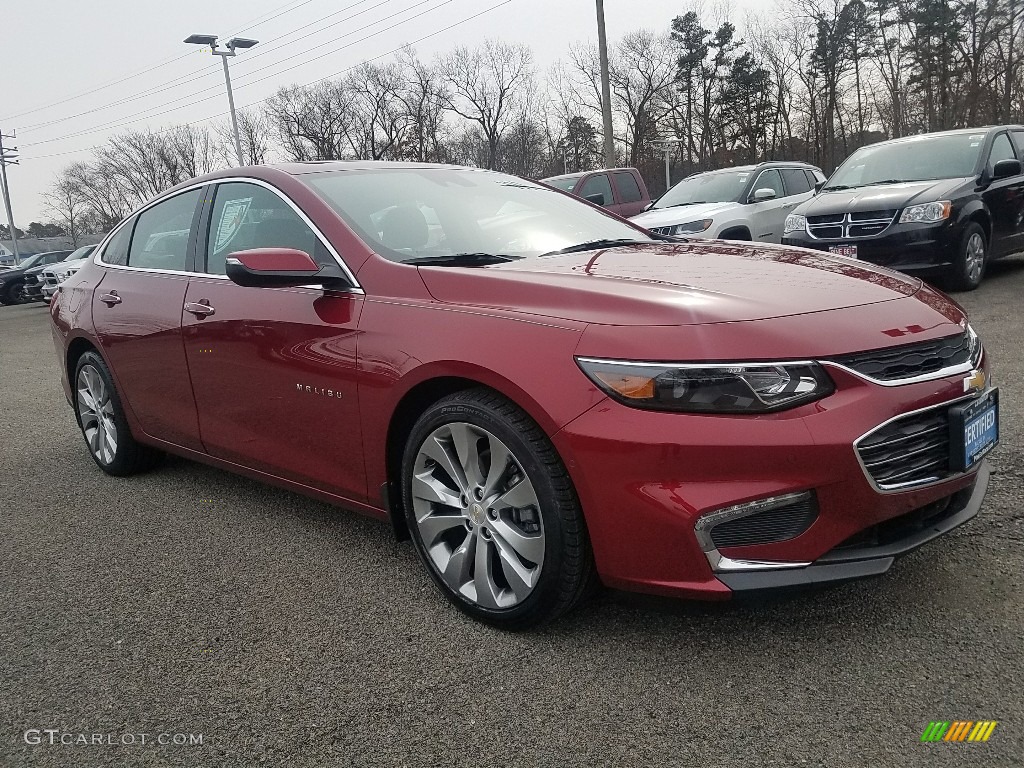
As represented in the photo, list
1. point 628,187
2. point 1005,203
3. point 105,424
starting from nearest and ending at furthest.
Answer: point 105,424
point 1005,203
point 628,187

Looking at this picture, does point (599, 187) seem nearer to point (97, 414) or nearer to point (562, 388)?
point (97, 414)

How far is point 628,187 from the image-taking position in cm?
1403

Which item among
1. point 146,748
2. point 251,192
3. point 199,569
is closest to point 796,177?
point 251,192

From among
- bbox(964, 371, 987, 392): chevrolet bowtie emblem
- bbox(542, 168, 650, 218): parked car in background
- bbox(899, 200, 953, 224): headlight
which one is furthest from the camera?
bbox(542, 168, 650, 218): parked car in background

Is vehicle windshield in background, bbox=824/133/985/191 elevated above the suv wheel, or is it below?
above

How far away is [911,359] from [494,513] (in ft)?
4.07

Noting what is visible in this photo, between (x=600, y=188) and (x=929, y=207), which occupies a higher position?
(x=600, y=188)

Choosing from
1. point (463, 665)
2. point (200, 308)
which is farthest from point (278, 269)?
point (463, 665)

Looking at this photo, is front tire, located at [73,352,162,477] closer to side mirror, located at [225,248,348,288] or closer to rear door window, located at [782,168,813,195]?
side mirror, located at [225,248,348,288]

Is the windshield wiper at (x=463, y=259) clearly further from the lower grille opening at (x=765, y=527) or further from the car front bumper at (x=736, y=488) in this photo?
the lower grille opening at (x=765, y=527)

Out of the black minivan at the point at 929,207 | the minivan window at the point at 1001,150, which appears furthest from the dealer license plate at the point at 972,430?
the minivan window at the point at 1001,150

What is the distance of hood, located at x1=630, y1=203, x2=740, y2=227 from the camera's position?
31.8ft

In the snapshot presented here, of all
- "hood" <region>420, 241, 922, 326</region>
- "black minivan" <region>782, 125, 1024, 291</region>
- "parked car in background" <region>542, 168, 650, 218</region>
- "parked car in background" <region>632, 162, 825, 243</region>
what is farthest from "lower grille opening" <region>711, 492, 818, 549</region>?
"parked car in background" <region>542, 168, 650, 218</region>

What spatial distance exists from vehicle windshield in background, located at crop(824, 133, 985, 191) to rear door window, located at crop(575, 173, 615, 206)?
15.6 feet
